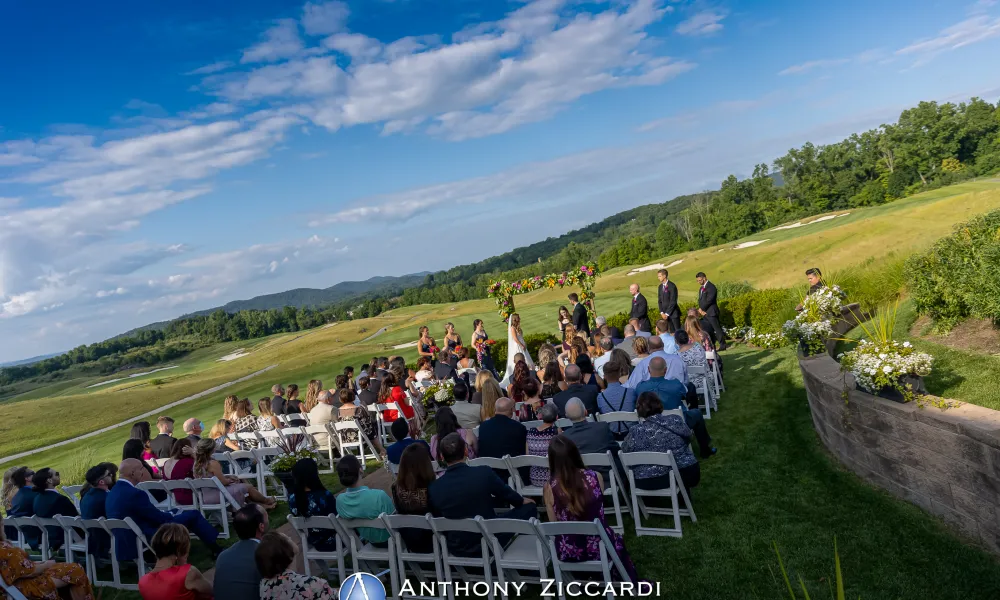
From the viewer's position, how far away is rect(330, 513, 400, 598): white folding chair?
5.02 m

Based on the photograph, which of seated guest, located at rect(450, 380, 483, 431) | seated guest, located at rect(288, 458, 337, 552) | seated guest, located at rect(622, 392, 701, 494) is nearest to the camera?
seated guest, located at rect(288, 458, 337, 552)

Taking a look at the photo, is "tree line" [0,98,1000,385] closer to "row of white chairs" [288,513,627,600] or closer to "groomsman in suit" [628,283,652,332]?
"groomsman in suit" [628,283,652,332]

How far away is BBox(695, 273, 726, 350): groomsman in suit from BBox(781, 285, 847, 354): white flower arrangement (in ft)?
16.2

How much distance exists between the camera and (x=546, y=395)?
8.48 metres

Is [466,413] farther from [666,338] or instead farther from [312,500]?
[666,338]

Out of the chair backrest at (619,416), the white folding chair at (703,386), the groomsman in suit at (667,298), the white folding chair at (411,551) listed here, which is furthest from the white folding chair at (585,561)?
the groomsman in suit at (667,298)

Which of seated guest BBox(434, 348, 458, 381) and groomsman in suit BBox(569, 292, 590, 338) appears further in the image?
groomsman in suit BBox(569, 292, 590, 338)

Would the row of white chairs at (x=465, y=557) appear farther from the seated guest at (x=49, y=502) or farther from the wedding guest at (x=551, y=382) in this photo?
the seated guest at (x=49, y=502)

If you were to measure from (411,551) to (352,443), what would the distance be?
5.20 m

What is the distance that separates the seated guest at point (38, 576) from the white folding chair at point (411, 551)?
9.60 feet

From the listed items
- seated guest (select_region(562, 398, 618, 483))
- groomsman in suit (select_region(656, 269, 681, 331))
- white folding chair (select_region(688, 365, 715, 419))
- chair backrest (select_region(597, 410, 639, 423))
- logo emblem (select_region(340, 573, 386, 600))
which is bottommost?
white folding chair (select_region(688, 365, 715, 419))

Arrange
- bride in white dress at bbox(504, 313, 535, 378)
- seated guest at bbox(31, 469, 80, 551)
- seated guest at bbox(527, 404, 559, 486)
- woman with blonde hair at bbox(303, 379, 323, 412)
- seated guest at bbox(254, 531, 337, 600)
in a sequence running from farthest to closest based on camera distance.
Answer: bride in white dress at bbox(504, 313, 535, 378) → woman with blonde hair at bbox(303, 379, 323, 412) → seated guest at bbox(31, 469, 80, 551) → seated guest at bbox(527, 404, 559, 486) → seated guest at bbox(254, 531, 337, 600)

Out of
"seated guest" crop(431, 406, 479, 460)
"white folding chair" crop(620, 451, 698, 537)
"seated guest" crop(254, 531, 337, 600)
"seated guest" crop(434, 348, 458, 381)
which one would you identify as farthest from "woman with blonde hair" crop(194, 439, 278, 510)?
"seated guest" crop(434, 348, 458, 381)

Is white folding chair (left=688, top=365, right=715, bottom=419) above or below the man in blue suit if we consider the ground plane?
below
